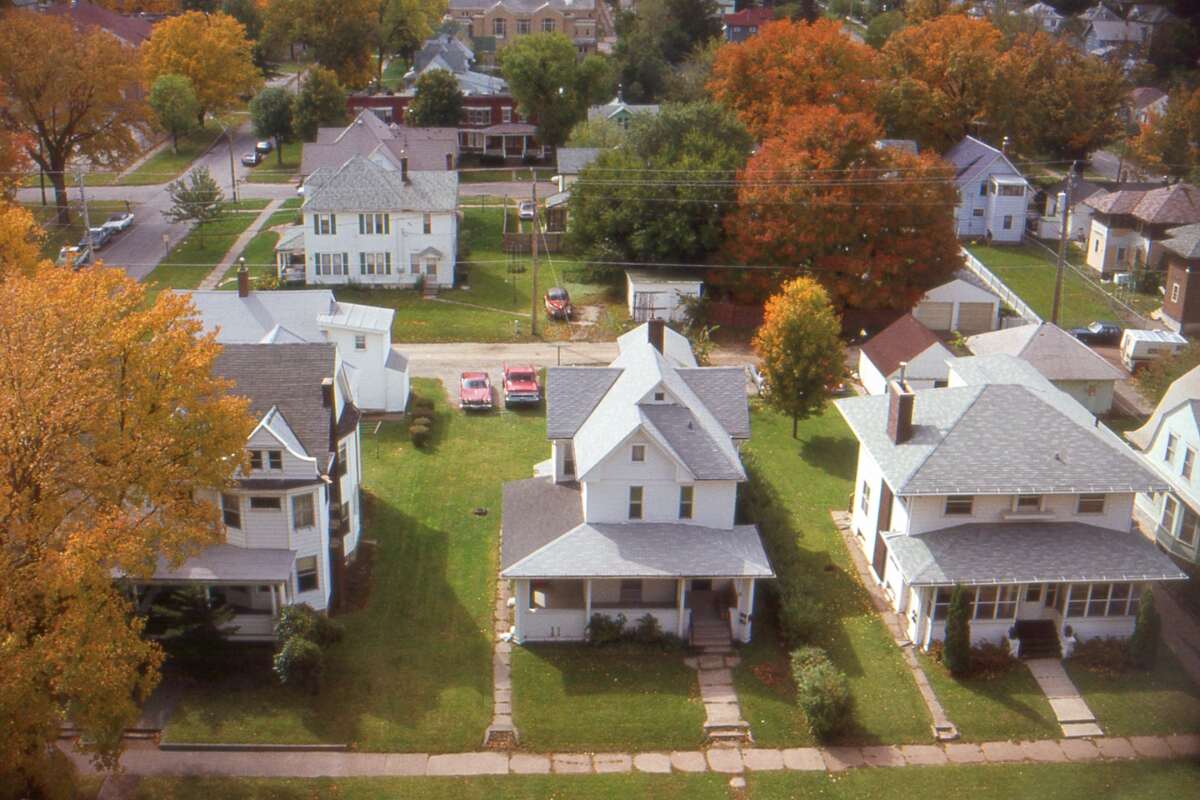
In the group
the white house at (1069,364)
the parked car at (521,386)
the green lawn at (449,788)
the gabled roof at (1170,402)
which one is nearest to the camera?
the green lawn at (449,788)

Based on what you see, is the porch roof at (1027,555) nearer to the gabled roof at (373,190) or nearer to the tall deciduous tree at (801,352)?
the tall deciduous tree at (801,352)

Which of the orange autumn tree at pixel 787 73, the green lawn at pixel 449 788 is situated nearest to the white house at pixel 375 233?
the orange autumn tree at pixel 787 73

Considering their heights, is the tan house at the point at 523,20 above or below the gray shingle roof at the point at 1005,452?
above

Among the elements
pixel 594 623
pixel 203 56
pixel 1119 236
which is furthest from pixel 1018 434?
pixel 203 56

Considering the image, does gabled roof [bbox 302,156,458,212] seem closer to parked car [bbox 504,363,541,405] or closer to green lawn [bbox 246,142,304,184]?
parked car [bbox 504,363,541,405]

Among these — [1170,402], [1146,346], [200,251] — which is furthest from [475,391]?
[1146,346]

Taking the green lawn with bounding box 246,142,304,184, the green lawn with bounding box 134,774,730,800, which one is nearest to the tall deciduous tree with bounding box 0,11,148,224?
the green lawn with bounding box 246,142,304,184

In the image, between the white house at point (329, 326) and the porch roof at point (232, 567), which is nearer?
the porch roof at point (232, 567)
